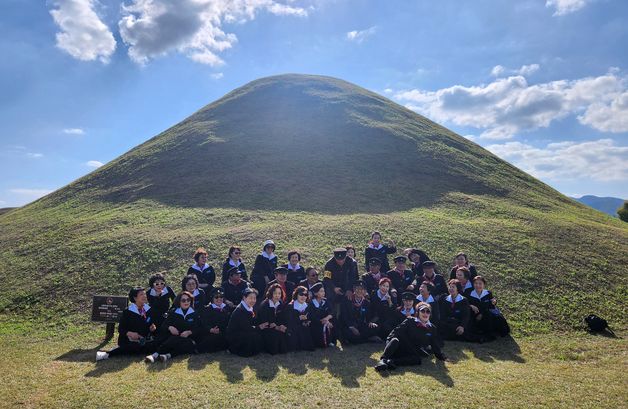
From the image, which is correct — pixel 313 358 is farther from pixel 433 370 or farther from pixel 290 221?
pixel 290 221

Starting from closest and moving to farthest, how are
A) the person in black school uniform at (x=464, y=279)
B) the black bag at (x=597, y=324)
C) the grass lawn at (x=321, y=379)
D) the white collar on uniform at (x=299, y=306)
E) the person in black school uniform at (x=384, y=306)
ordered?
the grass lawn at (x=321, y=379) < the white collar on uniform at (x=299, y=306) < the person in black school uniform at (x=384, y=306) < the person in black school uniform at (x=464, y=279) < the black bag at (x=597, y=324)

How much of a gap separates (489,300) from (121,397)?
9.30 m

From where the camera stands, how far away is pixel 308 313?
10.1 meters

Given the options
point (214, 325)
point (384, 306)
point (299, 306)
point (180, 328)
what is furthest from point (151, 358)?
point (384, 306)

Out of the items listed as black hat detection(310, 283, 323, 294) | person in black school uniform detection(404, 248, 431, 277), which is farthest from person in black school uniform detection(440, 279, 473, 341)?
black hat detection(310, 283, 323, 294)

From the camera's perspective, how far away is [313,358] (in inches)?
369

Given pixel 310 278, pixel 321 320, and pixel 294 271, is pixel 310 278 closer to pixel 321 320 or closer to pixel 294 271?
pixel 294 271

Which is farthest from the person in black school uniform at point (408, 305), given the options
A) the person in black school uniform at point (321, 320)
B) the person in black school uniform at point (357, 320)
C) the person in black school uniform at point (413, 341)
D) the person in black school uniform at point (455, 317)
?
the person in black school uniform at point (321, 320)

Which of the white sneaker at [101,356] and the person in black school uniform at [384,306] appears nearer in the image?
the white sneaker at [101,356]

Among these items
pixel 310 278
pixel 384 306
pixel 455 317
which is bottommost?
pixel 455 317

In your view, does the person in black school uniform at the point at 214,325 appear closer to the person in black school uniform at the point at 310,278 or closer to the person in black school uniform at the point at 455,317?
the person in black school uniform at the point at 310,278

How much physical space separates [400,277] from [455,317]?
6.42 feet

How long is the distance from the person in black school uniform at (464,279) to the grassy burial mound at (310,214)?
2392 mm

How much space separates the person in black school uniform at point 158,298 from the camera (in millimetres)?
10148
